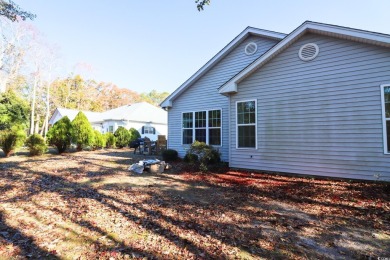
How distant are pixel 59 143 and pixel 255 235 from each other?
15.6m

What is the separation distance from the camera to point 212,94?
1108cm

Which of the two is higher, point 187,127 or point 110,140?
point 187,127

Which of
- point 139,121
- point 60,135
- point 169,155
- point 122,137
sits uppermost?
point 139,121

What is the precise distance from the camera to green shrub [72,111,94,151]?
51.7 feet

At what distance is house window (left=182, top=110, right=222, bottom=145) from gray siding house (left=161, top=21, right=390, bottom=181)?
1.85 meters

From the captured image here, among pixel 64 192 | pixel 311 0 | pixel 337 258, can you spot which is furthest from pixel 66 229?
pixel 311 0

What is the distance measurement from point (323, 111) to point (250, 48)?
5152mm

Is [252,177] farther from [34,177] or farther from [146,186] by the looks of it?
[34,177]

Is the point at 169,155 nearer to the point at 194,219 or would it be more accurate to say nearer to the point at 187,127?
the point at 187,127

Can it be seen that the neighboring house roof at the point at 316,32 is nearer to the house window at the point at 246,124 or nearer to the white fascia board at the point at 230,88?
the white fascia board at the point at 230,88

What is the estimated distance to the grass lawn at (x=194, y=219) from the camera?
9.31ft

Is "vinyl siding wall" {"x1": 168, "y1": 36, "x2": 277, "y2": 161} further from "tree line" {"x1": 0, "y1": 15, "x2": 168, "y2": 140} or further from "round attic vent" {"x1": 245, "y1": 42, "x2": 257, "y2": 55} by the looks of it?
"tree line" {"x1": 0, "y1": 15, "x2": 168, "y2": 140}

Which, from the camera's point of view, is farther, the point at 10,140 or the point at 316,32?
the point at 10,140

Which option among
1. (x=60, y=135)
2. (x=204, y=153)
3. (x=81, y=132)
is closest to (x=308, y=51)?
(x=204, y=153)
